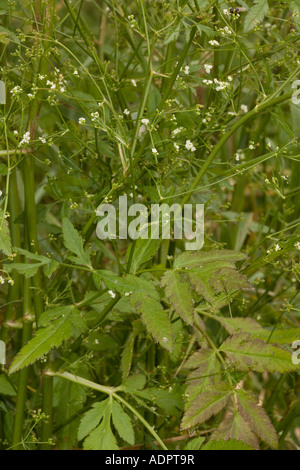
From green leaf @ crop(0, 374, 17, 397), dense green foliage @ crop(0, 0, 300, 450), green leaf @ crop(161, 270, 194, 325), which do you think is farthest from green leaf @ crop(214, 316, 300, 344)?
green leaf @ crop(0, 374, 17, 397)

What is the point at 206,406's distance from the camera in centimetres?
110

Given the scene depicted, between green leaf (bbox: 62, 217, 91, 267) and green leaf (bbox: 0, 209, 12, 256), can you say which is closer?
green leaf (bbox: 0, 209, 12, 256)

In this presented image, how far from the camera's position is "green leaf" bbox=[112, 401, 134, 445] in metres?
1.06

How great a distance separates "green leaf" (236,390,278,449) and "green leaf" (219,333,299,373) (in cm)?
5

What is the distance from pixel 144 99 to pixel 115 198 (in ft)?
0.76

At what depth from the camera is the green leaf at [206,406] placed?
42.5 inches

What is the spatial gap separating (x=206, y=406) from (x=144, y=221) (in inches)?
13.0

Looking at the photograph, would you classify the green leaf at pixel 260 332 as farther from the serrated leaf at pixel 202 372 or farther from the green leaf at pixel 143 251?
the green leaf at pixel 143 251

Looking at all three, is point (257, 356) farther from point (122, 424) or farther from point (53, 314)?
point (53, 314)

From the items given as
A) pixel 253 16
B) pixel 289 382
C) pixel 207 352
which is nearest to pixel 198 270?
pixel 207 352

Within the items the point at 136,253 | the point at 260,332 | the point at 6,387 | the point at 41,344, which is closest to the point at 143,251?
the point at 136,253

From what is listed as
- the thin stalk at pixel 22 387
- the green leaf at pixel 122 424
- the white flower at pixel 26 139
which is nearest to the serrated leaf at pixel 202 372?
the green leaf at pixel 122 424

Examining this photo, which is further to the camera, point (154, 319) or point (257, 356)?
point (257, 356)

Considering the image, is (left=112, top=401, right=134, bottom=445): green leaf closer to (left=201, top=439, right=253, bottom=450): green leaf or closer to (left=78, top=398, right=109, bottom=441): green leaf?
(left=78, top=398, right=109, bottom=441): green leaf
